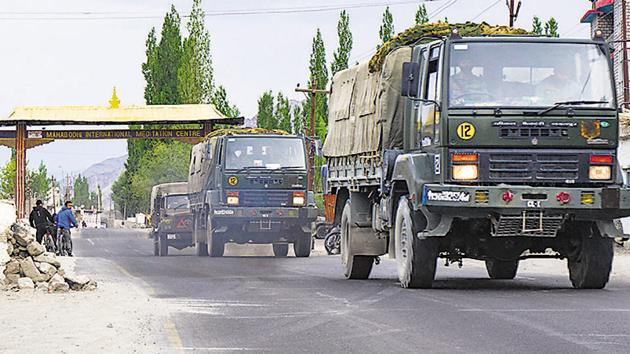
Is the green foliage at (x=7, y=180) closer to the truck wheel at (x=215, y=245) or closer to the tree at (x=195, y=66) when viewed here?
the tree at (x=195, y=66)

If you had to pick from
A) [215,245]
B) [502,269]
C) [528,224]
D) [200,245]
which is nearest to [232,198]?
[215,245]

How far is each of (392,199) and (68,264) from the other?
1497 centimetres

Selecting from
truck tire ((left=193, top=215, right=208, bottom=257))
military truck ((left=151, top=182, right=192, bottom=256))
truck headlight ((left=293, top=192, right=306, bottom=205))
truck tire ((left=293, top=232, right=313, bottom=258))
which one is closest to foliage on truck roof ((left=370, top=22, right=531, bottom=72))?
truck headlight ((left=293, top=192, right=306, bottom=205))

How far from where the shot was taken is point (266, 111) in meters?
92.9

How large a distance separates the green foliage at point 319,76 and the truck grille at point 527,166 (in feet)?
209

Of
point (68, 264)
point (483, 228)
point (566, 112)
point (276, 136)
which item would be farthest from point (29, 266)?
point (276, 136)

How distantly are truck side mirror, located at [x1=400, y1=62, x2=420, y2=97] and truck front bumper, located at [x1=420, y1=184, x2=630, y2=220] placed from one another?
60.5 inches

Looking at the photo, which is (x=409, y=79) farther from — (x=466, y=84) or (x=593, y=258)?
(x=593, y=258)

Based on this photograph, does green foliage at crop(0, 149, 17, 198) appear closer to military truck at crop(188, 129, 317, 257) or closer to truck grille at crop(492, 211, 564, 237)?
military truck at crop(188, 129, 317, 257)

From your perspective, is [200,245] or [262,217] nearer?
[262,217]

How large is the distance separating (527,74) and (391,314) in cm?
460

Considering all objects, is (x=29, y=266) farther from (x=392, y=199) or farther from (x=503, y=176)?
(x=503, y=176)

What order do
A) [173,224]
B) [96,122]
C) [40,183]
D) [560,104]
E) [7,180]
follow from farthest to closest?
[40,183] → [7,180] → [96,122] → [173,224] → [560,104]

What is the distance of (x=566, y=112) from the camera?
17.1 meters
